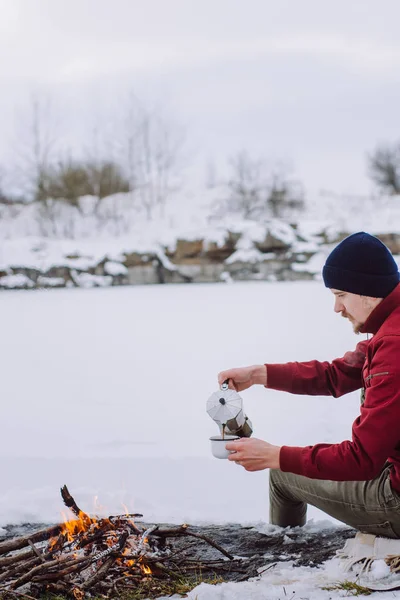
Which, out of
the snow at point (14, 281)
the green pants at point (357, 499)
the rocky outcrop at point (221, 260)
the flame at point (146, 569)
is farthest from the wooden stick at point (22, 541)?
the rocky outcrop at point (221, 260)

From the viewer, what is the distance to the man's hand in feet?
6.29

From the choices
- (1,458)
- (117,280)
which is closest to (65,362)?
(1,458)

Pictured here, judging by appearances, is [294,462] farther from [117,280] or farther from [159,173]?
[159,173]

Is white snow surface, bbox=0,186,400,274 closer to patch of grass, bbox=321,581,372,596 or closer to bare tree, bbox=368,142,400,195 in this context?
bare tree, bbox=368,142,400,195

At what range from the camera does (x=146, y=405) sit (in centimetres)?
517

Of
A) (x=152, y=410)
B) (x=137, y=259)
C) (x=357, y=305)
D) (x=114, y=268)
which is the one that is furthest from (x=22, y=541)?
Result: (x=137, y=259)

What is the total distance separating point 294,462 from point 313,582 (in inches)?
15.6

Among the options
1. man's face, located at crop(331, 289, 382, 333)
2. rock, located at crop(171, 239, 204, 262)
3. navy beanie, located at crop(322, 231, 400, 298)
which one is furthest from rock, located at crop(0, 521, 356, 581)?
rock, located at crop(171, 239, 204, 262)

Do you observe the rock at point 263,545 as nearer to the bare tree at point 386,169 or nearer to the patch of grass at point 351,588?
the patch of grass at point 351,588

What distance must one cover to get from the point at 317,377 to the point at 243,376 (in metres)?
0.28

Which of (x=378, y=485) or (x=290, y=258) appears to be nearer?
(x=378, y=485)

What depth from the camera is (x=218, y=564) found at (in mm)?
2260

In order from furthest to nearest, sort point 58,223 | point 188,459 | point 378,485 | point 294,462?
point 58,223, point 188,459, point 378,485, point 294,462

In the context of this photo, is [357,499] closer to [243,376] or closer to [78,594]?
[243,376]
